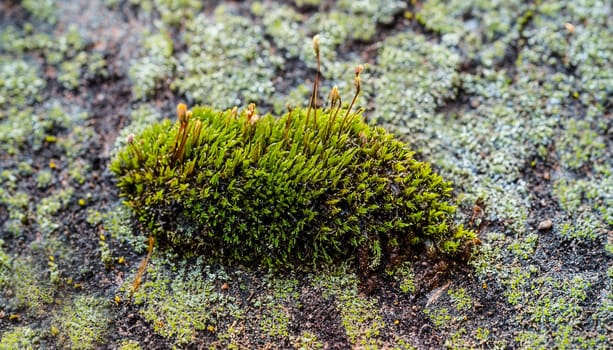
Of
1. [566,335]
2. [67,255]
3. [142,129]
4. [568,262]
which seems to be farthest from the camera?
[142,129]

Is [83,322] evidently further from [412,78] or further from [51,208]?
[412,78]

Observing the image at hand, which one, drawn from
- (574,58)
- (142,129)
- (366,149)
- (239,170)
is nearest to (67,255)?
(142,129)

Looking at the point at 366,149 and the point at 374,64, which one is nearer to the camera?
the point at 366,149

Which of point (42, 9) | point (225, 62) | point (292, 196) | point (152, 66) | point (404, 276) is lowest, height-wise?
point (404, 276)

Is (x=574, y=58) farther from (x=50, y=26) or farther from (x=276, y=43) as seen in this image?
(x=50, y=26)

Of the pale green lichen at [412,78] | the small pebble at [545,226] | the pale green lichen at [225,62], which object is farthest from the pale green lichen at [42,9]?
the small pebble at [545,226]

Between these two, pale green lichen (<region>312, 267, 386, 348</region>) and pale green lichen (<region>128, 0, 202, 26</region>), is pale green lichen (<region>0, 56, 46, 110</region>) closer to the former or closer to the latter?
pale green lichen (<region>128, 0, 202, 26</region>)

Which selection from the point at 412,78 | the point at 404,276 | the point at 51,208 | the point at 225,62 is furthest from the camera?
the point at 225,62

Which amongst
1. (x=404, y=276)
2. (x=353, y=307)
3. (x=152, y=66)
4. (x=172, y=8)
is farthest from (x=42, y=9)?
(x=404, y=276)
